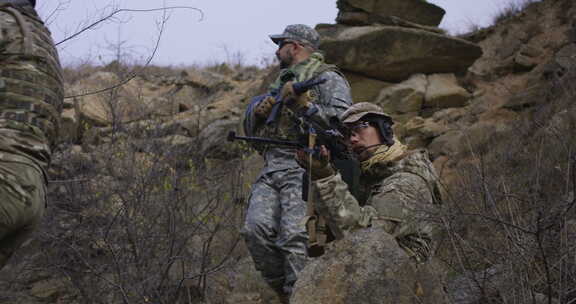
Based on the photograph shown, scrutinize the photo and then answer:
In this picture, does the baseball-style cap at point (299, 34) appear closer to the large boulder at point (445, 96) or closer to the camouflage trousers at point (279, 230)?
the camouflage trousers at point (279, 230)

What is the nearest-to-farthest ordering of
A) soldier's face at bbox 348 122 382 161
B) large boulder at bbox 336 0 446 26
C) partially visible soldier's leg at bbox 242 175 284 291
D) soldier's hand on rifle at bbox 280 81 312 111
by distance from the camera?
soldier's face at bbox 348 122 382 161
partially visible soldier's leg at bbox 242 175 284 291
soldier's hand on rifle at bbox 280 81 312 111
large boulder at bbox 336 0 446 26

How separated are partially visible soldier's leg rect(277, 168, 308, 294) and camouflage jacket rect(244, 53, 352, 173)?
14 centimetres

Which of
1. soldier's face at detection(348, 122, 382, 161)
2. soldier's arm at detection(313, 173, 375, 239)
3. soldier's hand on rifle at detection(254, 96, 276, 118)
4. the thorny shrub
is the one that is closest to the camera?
the thorny shrub

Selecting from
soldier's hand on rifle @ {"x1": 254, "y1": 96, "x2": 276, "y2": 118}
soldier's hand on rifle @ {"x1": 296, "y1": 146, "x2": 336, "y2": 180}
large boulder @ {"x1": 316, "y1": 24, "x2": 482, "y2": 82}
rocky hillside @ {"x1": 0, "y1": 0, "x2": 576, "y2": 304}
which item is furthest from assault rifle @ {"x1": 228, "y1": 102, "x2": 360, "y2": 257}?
large boulder @ {"x1": 316, "y1": 24, "x2": 482, "y2": 82}

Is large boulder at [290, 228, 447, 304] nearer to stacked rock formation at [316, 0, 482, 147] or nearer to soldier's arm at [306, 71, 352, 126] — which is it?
soldier's arm at [306, 71, 352, 126]

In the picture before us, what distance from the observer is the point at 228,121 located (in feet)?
36.6

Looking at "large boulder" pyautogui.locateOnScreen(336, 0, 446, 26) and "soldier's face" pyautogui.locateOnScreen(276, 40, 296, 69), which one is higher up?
"large boulder" pyautogui.locateOnScreen(336, 0, 446, 26)

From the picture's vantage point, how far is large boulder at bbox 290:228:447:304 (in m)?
2.73

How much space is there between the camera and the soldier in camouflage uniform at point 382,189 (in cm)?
303

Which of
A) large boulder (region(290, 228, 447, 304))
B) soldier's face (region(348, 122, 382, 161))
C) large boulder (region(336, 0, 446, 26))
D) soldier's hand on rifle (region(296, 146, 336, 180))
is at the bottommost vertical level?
large boulder (region(290, 228, 447, 304))

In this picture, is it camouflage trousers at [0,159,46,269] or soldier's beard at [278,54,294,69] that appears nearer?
camouflage trousers at [0,159,46,269]

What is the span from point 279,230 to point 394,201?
38.6 inches

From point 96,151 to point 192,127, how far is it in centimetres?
345

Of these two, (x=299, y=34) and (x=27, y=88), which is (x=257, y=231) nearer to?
(x=299, y=34)
